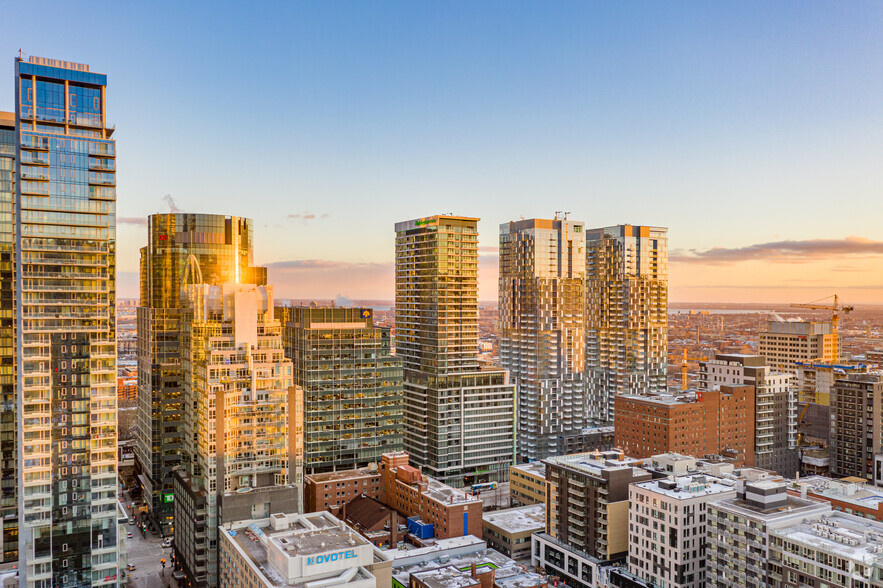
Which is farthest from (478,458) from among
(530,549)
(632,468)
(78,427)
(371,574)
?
(78,427)

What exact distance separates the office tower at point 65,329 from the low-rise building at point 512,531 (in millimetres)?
66103

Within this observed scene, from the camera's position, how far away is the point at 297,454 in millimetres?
112812

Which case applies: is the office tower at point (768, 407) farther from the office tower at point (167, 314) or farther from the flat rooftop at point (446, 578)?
the office tower at point (167, 314)

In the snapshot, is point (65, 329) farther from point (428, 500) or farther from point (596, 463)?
point (596, 463)

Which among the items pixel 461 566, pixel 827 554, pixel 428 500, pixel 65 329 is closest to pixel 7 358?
pixel 65 329

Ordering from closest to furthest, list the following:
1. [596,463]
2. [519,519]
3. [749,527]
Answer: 1. [749,527]
2. [596,463]
3. [519,519]

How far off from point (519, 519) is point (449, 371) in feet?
167

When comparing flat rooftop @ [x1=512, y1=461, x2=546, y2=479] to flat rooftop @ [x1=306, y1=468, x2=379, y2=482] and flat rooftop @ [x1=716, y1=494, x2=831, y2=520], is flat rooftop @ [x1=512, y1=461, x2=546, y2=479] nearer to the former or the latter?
flat rooftop @ [x1=306, y1=468, x2=379, y2=482]

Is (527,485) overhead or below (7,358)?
below

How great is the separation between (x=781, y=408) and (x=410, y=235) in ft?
367

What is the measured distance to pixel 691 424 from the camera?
156m

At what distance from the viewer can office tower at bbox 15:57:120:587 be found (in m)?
89.8

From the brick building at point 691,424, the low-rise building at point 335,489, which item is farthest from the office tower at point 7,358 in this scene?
the brick building at point 691,424

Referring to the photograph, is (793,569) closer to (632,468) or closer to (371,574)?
(632,468)
